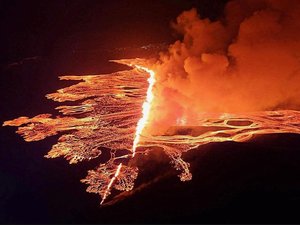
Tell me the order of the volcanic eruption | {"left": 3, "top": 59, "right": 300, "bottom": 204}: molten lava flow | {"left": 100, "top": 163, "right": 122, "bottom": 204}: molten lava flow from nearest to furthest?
{"left": 100, "top": 163, "right": 122, "bottom": 204}: molten lava flow, {"left": 3, "top": 59, "right": 300, "bottom": 204}: molten lava flow, the volcanic eruption

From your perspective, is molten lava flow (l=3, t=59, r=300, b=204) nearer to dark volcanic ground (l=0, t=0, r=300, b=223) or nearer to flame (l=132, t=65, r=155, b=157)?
flame (l=132, t=65, r=155, b=157)

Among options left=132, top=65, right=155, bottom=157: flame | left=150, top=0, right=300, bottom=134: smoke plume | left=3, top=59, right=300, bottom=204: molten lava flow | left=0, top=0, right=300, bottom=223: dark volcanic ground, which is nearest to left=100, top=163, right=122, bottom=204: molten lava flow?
left=3, top=59, right=300, bottom=204: molten lava flow

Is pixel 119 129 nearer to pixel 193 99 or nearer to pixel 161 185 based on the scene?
pixel 193 99

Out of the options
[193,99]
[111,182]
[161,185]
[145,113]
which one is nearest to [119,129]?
[145,113]

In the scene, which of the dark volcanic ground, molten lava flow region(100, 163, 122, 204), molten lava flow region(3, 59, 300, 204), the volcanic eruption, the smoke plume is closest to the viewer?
the dark volcanic ground

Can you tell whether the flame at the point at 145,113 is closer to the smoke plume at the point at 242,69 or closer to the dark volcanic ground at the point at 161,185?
the smoke plume at the point at 242,69

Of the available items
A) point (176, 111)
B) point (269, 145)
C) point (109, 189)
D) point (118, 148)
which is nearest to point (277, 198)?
point (269, 145)
